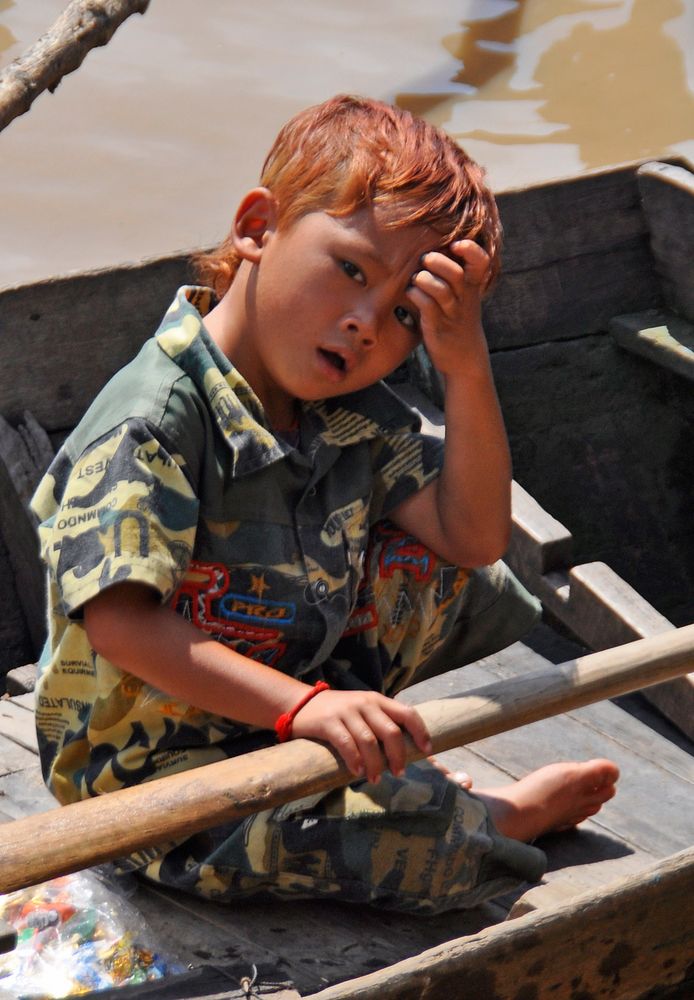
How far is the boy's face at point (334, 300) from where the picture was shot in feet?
5.10

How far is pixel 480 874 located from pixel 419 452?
1.78ft

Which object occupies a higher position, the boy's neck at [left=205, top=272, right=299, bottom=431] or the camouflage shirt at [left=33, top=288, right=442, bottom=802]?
the boy's neck at [left=205, top=272, right=299, bottom=431]

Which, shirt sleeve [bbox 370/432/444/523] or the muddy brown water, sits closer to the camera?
shirt sleeve [bbox 370/432/444/523]

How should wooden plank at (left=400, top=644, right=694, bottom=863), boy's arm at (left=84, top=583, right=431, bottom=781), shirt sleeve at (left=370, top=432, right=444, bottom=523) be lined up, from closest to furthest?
1. boy's arm at (left=84, top=583, right=431, bottom=781)
2. shirt sleeve at (left=370, top=432, right=444, bottom=523)
3. wooden plank at (left=400, top=644, right=694, bottom=863)

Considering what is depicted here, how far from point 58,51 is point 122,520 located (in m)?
2.53

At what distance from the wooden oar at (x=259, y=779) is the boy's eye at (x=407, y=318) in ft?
1.41

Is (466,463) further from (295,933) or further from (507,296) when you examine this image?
(507,296)

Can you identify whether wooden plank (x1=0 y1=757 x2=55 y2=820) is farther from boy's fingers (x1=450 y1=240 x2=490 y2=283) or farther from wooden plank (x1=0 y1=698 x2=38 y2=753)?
boy's fingers (x1=450 y1=240 x2=490 y2=283)

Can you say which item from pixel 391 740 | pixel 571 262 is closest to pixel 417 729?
pixel 391 740

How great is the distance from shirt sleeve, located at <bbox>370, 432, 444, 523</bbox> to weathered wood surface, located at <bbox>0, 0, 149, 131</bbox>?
6.61 ft

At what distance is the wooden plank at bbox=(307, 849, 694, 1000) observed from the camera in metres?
1.38

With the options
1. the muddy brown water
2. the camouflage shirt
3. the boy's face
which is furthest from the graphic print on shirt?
the muddy brown water

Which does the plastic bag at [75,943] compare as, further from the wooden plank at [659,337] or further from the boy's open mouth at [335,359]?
the wooden plank at [659,337]

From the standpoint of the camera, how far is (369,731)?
1404mm
